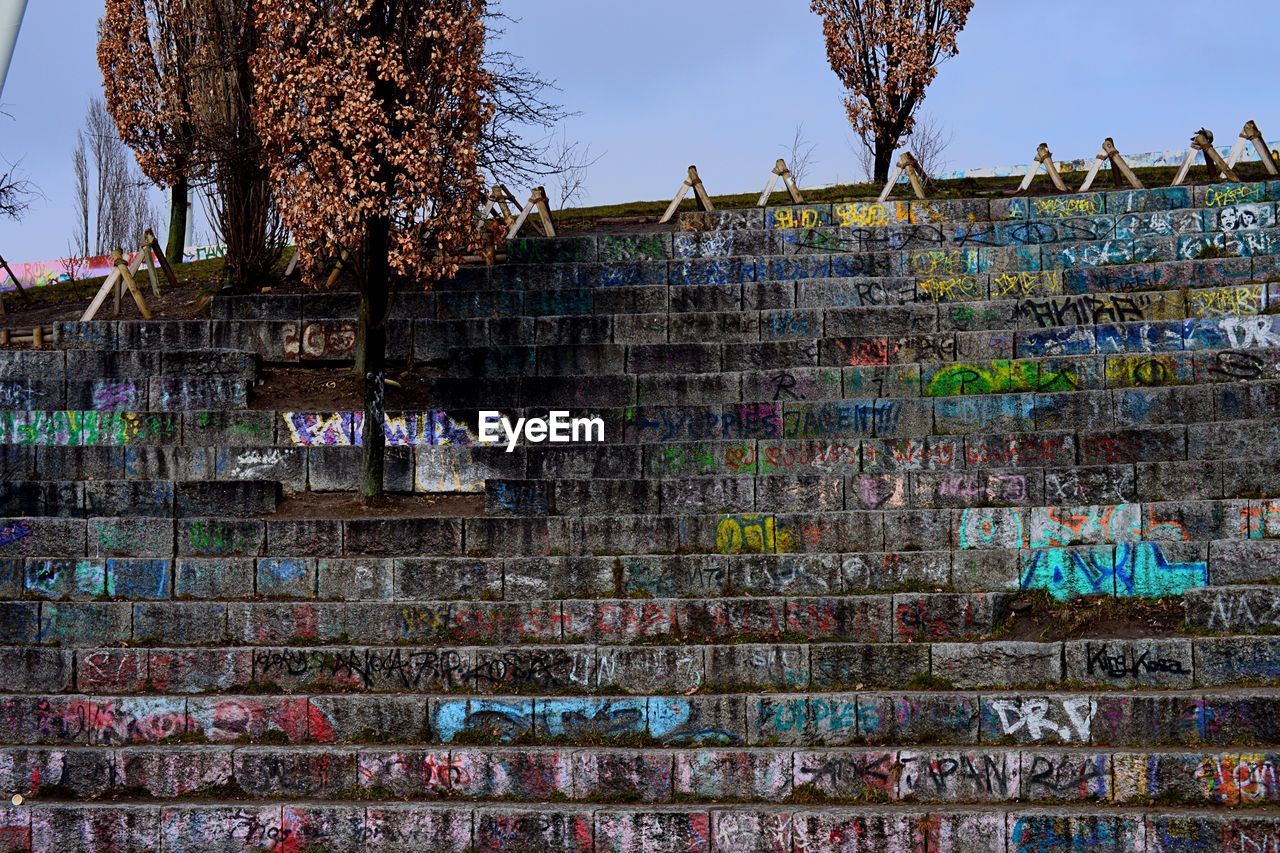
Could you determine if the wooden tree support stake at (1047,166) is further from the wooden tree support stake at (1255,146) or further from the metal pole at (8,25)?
the metal pole at (8,25)

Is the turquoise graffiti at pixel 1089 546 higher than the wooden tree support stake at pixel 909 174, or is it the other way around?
the wooden tree support stake at pixel 909 174

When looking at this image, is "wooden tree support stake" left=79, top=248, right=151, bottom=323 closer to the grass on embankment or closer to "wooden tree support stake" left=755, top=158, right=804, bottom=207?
the grass on embankment

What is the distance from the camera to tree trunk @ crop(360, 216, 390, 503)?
14281 mm

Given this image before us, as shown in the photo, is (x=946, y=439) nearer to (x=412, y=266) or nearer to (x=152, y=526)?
(x=412, y=266)

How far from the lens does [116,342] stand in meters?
17.6

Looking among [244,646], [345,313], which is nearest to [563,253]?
[345,313]

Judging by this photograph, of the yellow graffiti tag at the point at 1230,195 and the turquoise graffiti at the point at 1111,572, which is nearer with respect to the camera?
the turquoise graffiti at the point at 1111,572

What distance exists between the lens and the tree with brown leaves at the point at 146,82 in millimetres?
22922

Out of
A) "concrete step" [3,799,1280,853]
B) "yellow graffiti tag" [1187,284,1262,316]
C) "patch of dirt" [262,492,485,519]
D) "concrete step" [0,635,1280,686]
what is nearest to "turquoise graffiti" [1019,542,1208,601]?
"concrete step" [0,635,1280,686]

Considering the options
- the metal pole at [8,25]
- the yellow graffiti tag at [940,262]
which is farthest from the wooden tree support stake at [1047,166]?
the metal pole at [8,25]

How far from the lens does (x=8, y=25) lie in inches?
224

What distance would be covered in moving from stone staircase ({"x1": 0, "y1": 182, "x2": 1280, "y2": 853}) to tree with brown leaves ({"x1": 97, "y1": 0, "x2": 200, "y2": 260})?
6992mm
